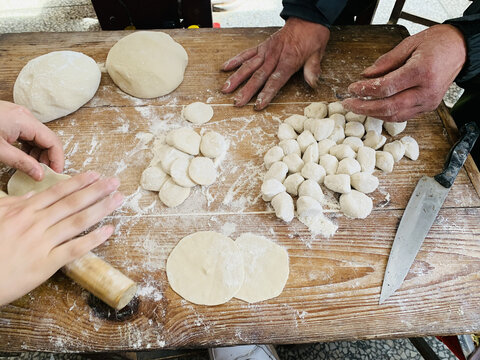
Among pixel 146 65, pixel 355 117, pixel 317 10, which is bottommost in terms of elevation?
pixel 355 117

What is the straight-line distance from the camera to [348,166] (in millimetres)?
1221

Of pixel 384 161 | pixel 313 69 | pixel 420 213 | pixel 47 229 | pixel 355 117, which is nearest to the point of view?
pixel 47 229

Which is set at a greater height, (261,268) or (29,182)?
(29,182)

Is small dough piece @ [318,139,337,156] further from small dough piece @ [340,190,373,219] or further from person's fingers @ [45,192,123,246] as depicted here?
person's fingers @ [45,192,123,246]

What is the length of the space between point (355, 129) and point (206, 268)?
0.77 m

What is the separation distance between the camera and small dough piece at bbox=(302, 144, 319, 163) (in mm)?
1269

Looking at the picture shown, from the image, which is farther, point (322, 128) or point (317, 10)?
point (317, 10)

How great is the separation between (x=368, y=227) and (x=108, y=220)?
2.87 ft

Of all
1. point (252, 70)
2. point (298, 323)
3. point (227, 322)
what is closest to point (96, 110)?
point (252, 70)

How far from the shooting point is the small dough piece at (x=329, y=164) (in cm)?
125

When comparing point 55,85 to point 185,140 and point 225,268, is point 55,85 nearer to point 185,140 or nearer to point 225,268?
point 185,140

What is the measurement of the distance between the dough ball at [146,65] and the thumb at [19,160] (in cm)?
53

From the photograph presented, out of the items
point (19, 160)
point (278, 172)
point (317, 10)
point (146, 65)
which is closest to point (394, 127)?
point (278, 172)

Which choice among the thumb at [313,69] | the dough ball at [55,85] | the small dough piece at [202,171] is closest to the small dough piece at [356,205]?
the small dough piece at [202,171]
